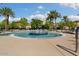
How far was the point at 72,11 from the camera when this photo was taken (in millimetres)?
5203

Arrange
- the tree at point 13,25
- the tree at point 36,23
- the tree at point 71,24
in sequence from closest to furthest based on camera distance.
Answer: the tree at point 71,24 < the tree at point 36,23 < the tree at point 13,25

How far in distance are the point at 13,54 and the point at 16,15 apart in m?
1.16

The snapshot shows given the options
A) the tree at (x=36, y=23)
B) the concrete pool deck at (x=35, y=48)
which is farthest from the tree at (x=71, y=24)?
the tree at (x=36, y=23)

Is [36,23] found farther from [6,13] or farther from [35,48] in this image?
[6,13]

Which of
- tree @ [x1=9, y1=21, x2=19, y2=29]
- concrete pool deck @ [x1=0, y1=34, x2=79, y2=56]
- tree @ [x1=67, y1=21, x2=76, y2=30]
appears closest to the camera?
concrete pool deck @ [x1=0, y1=34, x2=79, y2=56]

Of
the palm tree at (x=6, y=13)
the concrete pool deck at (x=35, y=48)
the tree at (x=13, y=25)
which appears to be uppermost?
the palm tree at (x=6, y=13)

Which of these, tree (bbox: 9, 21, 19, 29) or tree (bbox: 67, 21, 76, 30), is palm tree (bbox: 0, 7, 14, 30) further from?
tree (bbox: 67, 21, 76, 30)

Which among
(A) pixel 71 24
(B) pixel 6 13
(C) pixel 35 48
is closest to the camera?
(C) pixel 35 48

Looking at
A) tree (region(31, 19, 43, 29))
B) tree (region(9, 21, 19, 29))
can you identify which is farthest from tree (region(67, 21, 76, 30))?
tree (region(9, 21, 19, 29))

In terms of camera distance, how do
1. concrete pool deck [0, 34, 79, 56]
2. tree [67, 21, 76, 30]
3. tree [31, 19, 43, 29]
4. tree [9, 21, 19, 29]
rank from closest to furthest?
concrete pool deck [0, 34, 79, 56] < tree [67, 21, 76, 30] < tree [31, 19, 43, 29] < tree [9, 21, 19, 29]

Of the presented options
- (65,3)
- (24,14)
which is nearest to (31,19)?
(24,14)

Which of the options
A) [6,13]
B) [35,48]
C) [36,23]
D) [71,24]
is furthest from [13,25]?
[71,24]

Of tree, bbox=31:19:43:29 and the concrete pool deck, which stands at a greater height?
tree, bbox=31:19:43:29

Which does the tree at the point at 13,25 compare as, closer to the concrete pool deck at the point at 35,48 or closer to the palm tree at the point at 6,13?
the palm tree at the point at 6,13
